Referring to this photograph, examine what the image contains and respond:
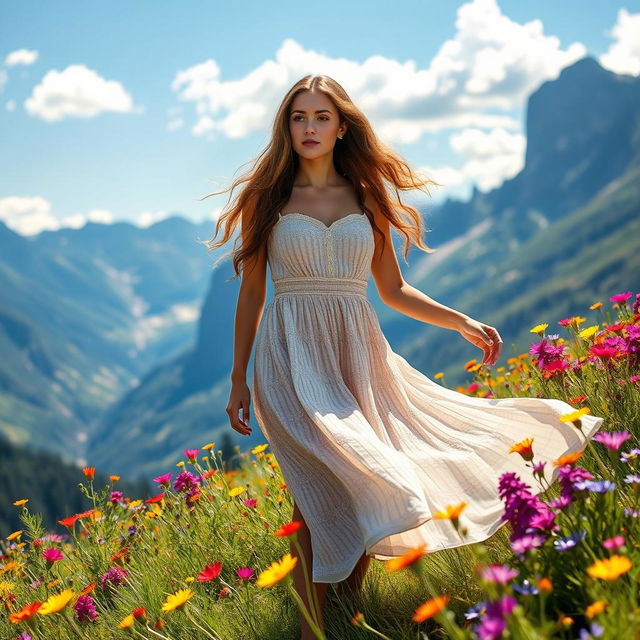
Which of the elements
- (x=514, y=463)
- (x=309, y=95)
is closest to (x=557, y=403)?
(x=514, y=463)

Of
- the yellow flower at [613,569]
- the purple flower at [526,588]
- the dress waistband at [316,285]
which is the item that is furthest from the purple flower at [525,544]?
the dress waistband at [316,285]

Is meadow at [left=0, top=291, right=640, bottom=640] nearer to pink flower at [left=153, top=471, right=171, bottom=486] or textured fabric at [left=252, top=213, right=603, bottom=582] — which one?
pink flower at [left=153, top=471, right=171, bottom=486]

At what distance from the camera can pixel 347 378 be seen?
387 cm

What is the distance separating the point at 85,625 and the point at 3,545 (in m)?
1.63

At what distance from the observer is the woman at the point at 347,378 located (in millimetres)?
3096

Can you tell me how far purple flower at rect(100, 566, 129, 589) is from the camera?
14.2ft

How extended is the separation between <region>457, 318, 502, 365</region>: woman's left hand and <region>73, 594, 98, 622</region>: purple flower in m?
2.42

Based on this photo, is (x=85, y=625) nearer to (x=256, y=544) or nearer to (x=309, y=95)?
(x=256, y=544)

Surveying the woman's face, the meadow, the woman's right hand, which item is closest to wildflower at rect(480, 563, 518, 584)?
the meadow

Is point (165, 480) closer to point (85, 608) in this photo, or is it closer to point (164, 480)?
point (164, 480)

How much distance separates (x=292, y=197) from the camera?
4328mm

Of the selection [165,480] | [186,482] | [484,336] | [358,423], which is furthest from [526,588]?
[165,480]

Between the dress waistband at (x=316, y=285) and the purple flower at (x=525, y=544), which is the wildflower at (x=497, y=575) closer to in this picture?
the purple flower at (x=525, y=544)

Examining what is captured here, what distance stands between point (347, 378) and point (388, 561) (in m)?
1.43
